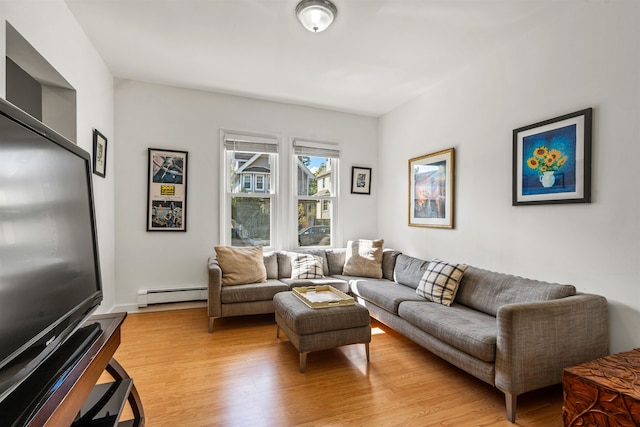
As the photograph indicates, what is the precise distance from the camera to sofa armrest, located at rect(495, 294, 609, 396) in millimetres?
1833

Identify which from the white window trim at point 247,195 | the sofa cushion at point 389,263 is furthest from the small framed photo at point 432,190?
the white window trim at point 247,195

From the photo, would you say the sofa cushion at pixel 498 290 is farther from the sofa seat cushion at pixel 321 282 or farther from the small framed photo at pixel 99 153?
the small framed photo at pixel 99 153

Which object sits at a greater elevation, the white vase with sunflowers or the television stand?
the white vase with sunflowers

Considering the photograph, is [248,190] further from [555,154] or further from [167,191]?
[555,154]

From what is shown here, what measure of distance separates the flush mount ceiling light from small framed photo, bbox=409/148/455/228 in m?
1.89

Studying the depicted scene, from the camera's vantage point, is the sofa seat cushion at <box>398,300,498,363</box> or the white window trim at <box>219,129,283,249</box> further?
the white window trim at <box>219,129,283,249</box>

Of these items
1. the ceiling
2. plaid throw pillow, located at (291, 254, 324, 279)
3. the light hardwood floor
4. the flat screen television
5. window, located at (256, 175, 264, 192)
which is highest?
the ceiling

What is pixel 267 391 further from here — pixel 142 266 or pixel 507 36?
pixel 507 36

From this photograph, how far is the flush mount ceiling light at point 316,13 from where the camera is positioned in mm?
2189

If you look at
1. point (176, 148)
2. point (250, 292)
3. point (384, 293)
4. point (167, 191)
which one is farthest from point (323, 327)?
point (176, 148)

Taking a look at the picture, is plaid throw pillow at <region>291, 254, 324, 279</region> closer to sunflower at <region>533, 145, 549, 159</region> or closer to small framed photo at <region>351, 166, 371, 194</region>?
small framed photo at <region>351, 166, 371, 194</region>

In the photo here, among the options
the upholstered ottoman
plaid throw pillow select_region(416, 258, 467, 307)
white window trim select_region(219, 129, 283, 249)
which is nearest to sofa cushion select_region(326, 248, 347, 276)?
white window trim select_region(219, 129, 283, 249)

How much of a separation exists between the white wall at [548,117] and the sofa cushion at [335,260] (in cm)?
111

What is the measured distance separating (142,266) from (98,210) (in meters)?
0.90
